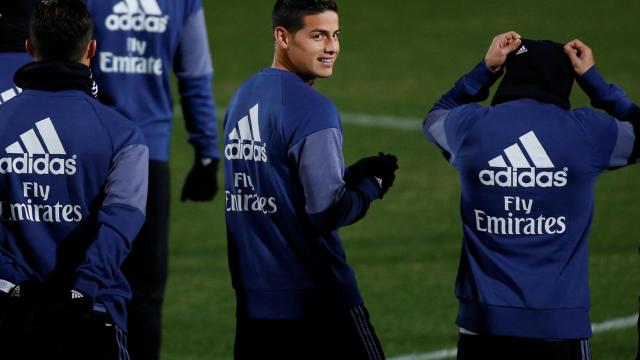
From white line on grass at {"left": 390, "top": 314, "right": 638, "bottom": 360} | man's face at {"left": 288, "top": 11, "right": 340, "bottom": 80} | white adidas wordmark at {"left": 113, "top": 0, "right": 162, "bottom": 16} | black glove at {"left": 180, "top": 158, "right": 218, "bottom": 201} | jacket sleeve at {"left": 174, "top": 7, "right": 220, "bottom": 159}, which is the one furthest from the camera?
white line on grass at {"left": 390, "top": 314, "right": 638, "bottom": 360}

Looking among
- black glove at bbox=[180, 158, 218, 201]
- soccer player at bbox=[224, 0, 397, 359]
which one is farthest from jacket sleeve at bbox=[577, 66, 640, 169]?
black glove at bbox=[180, 158, 218, 201]

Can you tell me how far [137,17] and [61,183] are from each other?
2.17m

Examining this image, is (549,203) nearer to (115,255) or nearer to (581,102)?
Answer: (115,255)

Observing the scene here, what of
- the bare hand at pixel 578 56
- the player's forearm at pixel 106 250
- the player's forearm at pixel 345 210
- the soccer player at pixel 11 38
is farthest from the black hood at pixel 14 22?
the bare hand at pixel 578 56

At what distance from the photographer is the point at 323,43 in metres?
5.85

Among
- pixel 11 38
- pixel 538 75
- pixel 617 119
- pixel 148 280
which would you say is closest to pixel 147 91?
pixel 148 280

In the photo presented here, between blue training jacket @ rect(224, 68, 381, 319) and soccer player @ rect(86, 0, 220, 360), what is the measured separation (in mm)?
1509

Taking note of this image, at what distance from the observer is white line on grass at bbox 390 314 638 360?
27.0 feet

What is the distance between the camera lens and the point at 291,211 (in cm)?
566

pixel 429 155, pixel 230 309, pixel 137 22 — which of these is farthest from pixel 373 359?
pixel 429 155

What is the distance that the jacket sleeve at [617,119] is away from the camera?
18.3 ft

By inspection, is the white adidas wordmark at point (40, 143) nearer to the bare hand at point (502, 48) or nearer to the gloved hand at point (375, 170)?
the gloved hand at point (375, 170)

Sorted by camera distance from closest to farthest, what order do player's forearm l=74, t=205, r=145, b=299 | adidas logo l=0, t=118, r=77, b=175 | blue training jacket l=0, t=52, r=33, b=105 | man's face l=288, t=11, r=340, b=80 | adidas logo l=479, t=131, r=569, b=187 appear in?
player's forearm l=74, t=205, r=145, b=299 → adidas logo l=0, t=118, r=77, b=175 → adidas logo l=479, t=131, r=569, b=187 → man's face l=288, t=11, r=340, b=80 → blue training jacket l=0, t=52, r=33, b=105

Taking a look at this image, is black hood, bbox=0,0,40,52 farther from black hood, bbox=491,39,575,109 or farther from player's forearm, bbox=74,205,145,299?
black hood, bbox=491,39,575,109
